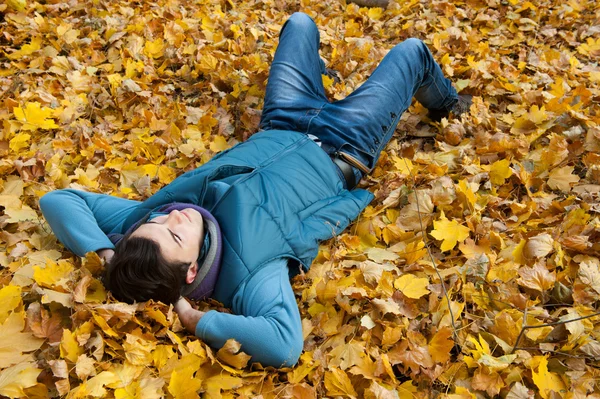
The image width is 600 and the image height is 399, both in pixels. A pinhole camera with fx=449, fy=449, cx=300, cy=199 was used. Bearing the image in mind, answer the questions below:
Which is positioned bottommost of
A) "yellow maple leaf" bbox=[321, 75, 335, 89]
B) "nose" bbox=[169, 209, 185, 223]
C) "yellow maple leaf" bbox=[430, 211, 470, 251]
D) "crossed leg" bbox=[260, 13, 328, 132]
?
"yellow maple leaf" bbox=[430, 211, 470, 251]

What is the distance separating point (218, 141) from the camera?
3.08 meters

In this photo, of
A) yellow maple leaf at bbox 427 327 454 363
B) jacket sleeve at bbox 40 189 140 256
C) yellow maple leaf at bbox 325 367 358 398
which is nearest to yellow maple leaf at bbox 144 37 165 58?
jacket sleeve at bbox 40 189 140 256

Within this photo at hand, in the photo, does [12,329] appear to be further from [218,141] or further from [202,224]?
[218,141]

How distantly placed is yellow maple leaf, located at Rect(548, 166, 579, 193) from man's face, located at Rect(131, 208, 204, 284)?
6.35 ft

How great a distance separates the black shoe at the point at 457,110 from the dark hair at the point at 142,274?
82.9 inches

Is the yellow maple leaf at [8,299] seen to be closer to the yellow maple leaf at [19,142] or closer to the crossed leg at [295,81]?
the yellow maple leaf at [19,142]

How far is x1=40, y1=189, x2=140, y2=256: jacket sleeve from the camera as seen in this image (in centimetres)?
211

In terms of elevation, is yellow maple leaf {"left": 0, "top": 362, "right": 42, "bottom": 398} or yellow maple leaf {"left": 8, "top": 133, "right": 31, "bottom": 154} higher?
yellow maple leaf {"left": 8, "top": 133, "right": 31, "bottom": 154}

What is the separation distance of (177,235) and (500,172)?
179cm

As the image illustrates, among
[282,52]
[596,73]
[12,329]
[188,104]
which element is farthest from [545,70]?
[12,329]

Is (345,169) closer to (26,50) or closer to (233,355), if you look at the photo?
(233,355)

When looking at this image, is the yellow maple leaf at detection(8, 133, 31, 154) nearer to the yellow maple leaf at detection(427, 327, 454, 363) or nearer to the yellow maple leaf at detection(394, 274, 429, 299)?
the yellow maple leaf at detection(394, 274, 429, 299)

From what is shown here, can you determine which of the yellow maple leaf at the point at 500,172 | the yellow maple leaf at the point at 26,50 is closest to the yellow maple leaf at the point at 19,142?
the yellow maple leaf at the point at 26,50

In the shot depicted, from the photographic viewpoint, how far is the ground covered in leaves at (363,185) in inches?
67.6
